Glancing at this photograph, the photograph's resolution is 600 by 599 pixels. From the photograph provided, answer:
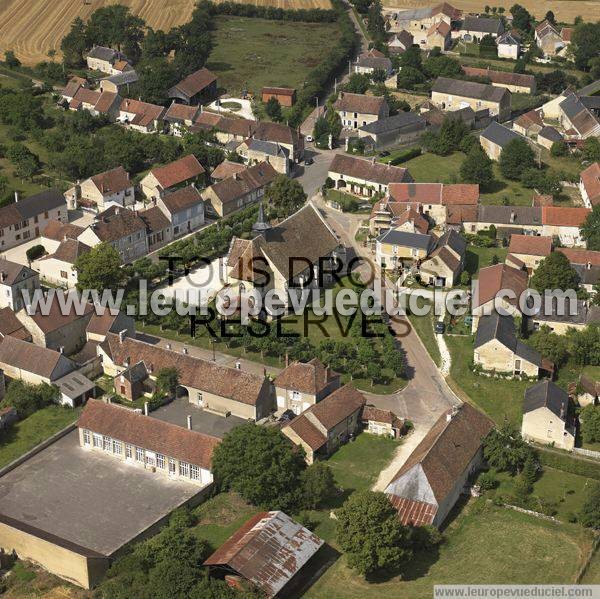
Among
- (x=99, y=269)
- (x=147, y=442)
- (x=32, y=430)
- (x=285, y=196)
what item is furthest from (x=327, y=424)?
(x=285, y=196)

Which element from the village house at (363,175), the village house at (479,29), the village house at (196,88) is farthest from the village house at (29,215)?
the village house at (479,29)

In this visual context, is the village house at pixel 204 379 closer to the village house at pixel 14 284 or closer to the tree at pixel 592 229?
the village house at pixel 14 284

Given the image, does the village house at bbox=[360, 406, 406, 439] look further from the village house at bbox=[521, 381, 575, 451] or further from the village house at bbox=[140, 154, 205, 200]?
the village house at bbox=[140, 154, 205, 200]

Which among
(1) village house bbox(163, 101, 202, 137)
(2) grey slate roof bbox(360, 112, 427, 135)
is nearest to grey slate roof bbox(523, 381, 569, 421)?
(2) grey slate roof bbox(360, 112, 427, 135)

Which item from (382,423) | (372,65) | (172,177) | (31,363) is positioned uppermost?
(372,65)

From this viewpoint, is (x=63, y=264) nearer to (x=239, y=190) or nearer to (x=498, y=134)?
(x=239, y=190)

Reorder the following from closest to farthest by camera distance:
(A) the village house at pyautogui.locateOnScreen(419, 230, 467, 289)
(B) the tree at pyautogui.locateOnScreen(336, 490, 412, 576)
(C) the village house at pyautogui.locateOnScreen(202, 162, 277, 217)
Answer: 1. (B) the tree at pyautogui.locateOnScreen(336, 490, 412, 576)
2. (A) the village house at pyautogui.locateOnScreen(419, 230, 467, 289)
3. (C) the village house at pyautogui.locateOnScreen(202, 162, 277, 217)
